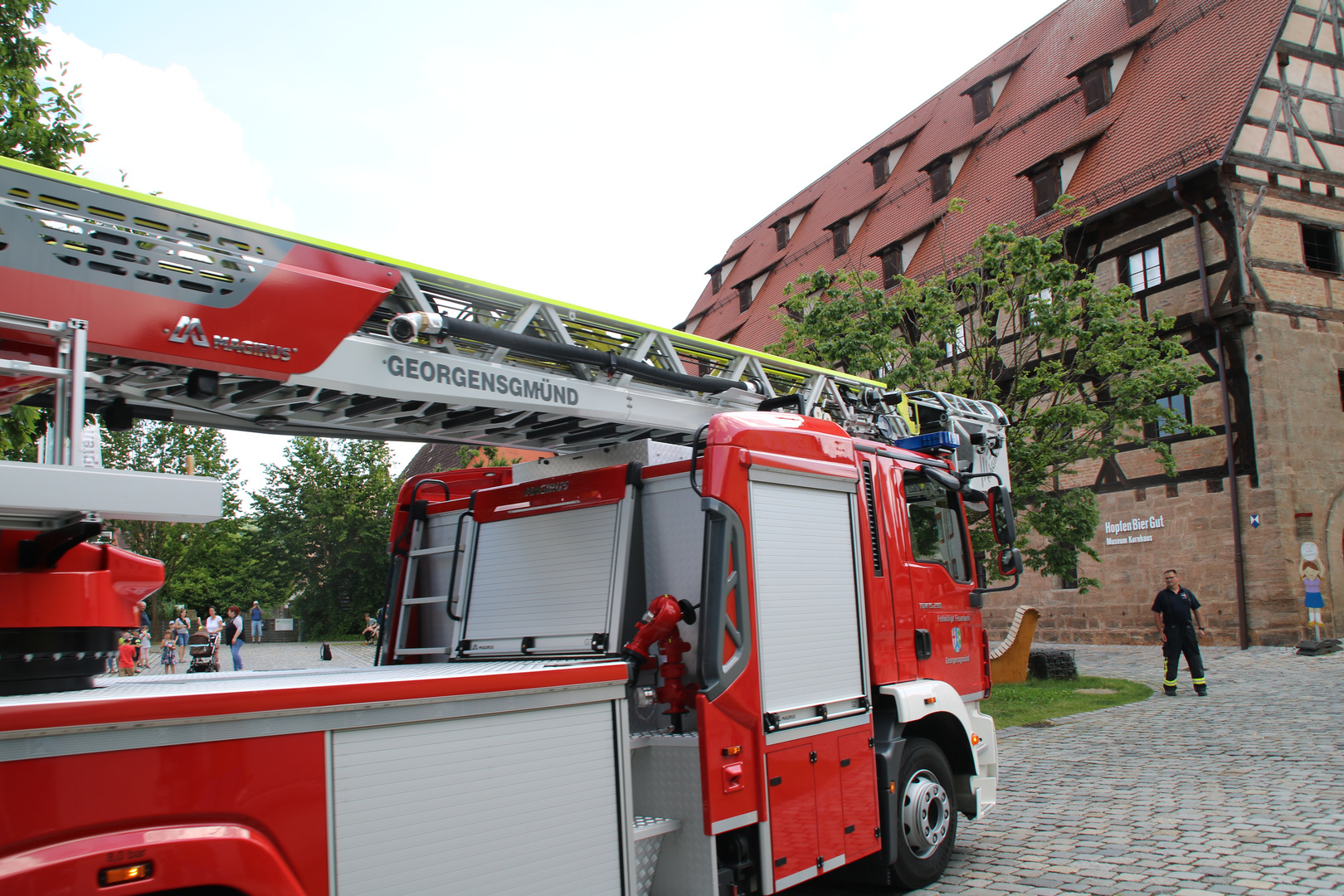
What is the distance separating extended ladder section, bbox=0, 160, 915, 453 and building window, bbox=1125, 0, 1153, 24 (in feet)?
81.1

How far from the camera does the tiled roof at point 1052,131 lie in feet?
68.7

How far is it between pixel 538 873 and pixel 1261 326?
20.7 meters

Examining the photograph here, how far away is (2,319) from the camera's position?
9.18ft

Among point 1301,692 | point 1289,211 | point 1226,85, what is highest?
point 1226,85

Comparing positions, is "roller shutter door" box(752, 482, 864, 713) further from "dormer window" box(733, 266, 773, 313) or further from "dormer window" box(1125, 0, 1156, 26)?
"dormer window" box(733, 266, 773, 313)

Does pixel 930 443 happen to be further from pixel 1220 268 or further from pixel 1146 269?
pixel 1146 269

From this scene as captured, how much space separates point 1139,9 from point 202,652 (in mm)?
26287

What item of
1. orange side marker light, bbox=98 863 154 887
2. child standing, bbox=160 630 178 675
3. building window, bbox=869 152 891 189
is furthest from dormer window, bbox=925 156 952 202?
orange side marker light, bbox=98 863 154 887

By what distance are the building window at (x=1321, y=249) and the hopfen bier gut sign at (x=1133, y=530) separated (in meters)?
6.46

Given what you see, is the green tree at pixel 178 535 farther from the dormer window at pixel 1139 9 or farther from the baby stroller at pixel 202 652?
the dormer window at pixel 1139 9

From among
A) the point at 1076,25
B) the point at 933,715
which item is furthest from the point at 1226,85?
the point at 933,715

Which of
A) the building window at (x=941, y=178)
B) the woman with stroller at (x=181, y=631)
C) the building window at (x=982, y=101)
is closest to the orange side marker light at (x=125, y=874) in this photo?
Answer: the woman with stroller at (x=181, y=631)

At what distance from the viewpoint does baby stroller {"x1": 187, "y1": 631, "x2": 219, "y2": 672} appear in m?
15.7

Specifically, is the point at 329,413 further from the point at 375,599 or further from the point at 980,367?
the point at 375,599
